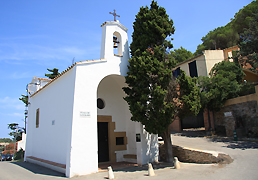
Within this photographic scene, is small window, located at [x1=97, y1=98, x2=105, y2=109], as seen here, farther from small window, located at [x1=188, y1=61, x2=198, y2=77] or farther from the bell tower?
small window, located at [x1=188, y1=61, x2=198, y2=77]

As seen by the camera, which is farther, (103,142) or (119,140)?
(119,140)

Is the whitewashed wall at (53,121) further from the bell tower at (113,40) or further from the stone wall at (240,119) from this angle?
the stone wall at (240,119)

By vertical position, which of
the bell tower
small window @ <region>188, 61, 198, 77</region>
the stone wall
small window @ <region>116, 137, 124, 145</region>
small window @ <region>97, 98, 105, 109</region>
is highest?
small window @ <region>188, 61, 198, 77</region>

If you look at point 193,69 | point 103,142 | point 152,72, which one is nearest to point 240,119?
point 193,69

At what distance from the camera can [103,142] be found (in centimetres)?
999

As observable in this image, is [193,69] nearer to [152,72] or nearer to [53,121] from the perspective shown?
[152,72]

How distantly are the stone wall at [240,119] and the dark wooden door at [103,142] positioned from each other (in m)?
10.7

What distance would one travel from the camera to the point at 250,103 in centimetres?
1409

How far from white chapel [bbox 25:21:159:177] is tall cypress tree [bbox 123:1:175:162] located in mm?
1106

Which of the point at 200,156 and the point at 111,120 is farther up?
the point at 111,120

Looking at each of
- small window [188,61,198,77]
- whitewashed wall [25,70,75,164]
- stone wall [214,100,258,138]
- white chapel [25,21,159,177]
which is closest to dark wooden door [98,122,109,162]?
white chapel [25,21,159,177]

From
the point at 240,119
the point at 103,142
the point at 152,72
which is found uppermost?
the point at 152,72

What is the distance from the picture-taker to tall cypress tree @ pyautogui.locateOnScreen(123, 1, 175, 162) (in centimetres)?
768

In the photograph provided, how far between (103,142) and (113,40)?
535cm
